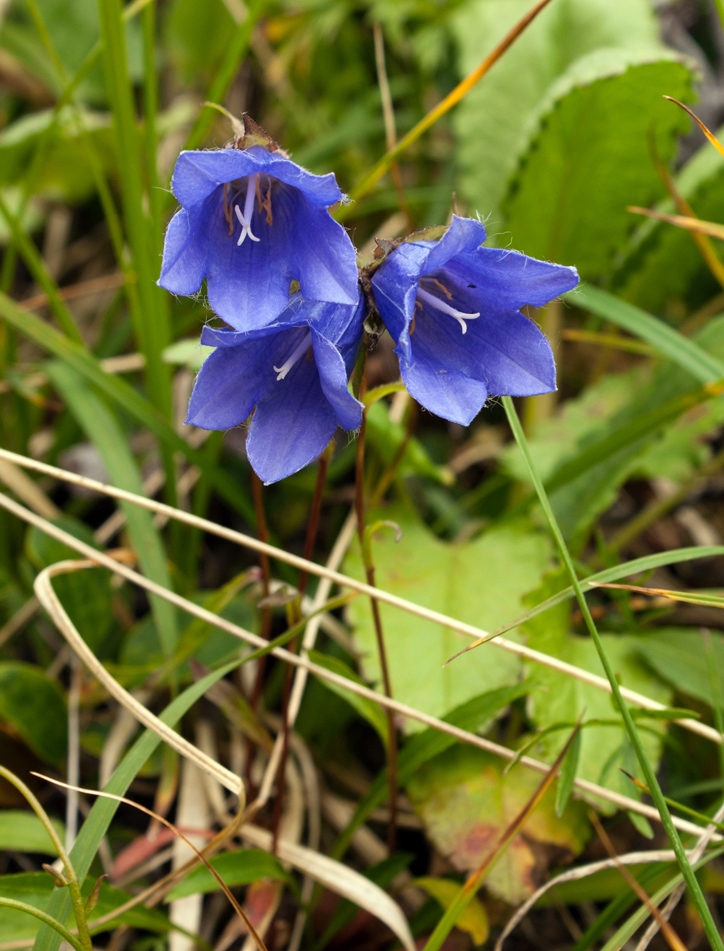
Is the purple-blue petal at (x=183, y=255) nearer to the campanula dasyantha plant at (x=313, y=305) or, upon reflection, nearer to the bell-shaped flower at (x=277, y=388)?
the campanula dasyantha plant at (x=313, y=305)

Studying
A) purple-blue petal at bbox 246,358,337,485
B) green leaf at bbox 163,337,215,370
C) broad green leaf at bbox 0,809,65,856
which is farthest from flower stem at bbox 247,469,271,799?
broad green leaf at bbox 0,809,65,856

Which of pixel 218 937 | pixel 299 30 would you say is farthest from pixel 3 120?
pixel 218 937

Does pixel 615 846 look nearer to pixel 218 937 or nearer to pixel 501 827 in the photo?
pixel 501 827

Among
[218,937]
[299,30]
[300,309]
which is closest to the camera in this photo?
[300,309]

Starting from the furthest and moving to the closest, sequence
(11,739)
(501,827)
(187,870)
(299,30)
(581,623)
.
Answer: (299,30) → (581,623) → (11,739) → (501,827) → (187,870)

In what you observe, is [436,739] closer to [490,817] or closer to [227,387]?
[490,817]

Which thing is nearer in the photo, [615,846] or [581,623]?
[615,846]
